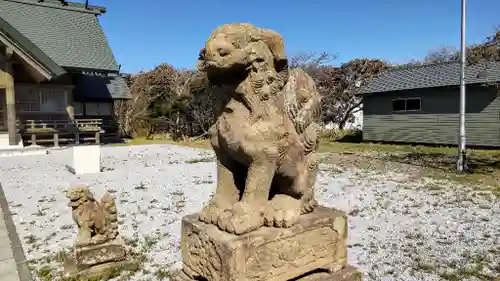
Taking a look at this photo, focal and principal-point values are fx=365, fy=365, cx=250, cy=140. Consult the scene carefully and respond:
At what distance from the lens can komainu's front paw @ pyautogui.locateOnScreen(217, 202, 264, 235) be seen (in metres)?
1.95

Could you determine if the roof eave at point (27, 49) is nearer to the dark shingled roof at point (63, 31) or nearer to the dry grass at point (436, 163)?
the dark shingled roof at point (63, 31)

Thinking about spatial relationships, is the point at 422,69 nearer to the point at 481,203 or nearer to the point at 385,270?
the point at 481,203

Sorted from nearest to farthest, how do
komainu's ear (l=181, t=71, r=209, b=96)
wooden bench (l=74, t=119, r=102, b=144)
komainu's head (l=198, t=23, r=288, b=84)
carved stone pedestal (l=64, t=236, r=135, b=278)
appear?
komainu's head (l=198, t=23, r=288, b=84)
carved stone pedestal (l=64, t=236, r=135, b=278)
wooden bench (l=74, t=119, r=102, b=144)
komainu's ear (l=181, t=71, r=209, b=96)

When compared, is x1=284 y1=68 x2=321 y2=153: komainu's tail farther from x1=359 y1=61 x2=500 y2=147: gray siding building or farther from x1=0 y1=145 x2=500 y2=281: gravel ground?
x1=359 y1=61 x2=500 y2=147: gray siding building

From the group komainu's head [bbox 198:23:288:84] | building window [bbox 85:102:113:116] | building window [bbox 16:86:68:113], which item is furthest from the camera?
building window [bbox 85:102:113:116]

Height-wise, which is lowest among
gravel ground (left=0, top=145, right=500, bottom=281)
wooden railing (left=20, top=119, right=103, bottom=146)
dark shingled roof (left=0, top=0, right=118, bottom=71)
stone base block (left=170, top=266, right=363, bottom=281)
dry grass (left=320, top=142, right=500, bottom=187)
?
gravel ground (left=0, top=145, right=500, bottom=281)

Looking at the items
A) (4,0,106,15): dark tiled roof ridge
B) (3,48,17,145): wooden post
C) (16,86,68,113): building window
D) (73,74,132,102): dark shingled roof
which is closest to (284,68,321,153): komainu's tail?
(3,48,17,145): wooden post

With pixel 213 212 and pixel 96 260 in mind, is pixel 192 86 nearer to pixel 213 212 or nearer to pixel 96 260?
pixel 96 260

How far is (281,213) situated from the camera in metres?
2.10

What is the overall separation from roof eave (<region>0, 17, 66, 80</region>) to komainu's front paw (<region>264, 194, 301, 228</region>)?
1424cm

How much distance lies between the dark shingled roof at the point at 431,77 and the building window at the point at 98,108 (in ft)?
43.2

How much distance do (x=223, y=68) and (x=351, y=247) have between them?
10.5ft

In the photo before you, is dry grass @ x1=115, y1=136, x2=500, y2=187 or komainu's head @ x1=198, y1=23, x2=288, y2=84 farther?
dry grass @ x1=115, y1=136, x2=500, y2=187

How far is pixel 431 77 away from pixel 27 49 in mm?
17122
